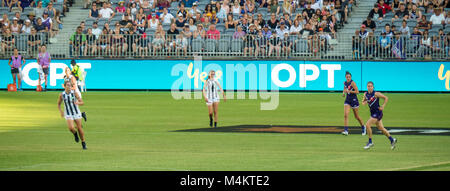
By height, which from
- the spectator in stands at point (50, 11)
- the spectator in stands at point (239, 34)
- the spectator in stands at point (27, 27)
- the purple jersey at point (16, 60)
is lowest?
the purple jersey at point (16, 60)

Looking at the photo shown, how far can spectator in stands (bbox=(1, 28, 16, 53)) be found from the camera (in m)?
40.4

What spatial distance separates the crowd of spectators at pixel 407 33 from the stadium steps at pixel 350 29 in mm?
360

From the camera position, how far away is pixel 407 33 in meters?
38.2

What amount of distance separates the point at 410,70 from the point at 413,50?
3.51ft

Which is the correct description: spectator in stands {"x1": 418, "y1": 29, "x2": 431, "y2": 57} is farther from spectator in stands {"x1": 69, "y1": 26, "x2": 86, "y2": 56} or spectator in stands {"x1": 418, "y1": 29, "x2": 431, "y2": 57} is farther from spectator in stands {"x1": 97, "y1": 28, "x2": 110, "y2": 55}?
spectator in stands {"x1": 69, "y1": 26, "x2": 86, "y2": 56}

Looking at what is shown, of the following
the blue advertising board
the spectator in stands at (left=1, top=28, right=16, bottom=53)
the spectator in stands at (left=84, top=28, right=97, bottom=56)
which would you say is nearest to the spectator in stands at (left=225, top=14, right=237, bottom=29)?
the blue advertising board

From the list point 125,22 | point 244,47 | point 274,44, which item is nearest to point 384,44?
point 274,44

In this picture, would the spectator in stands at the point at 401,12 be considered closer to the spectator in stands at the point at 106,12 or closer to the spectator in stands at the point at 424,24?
the spectator in stands at the point at 424,24

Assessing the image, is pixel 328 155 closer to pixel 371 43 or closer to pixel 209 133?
pixel 209 133

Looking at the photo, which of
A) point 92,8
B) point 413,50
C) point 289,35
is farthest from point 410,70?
point 92,8

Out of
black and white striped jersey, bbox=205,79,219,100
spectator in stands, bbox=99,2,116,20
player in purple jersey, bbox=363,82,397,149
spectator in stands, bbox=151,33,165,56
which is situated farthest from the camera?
spectator in stands, bbox=99,2,116,20

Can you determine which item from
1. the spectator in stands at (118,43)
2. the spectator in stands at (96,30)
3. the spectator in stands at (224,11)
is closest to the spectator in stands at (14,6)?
the spectator in stands at (96,30)

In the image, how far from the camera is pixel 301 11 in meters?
40.7

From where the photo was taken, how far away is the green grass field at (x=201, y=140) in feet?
54.0
